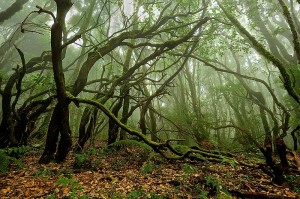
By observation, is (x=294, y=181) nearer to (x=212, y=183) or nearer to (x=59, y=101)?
(x=212, y=183)

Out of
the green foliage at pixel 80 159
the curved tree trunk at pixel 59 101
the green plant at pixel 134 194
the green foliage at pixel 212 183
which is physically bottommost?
the green plant at pixel 134 194

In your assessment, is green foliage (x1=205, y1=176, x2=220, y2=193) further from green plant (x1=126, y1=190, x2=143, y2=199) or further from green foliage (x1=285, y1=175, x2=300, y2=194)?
green foliage (x1=285, y1=175, x2=300, y2=194)

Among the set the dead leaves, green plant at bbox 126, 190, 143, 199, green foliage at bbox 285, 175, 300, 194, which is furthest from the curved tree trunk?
green foliage at bbox 285, 175, 300, 194

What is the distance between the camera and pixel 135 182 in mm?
5680

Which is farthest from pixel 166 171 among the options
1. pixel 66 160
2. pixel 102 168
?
pixel 66 160

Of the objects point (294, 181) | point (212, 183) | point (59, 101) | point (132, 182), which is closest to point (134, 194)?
point (132, 182)

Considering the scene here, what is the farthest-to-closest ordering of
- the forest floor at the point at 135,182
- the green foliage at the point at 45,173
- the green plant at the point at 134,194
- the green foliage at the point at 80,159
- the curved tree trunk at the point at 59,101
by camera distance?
the green foliage at the point at 80,159 < the green foliage at the point at 45,173 < the curved tree trunk at the point at 59,101 < the forest floor at the point at 135,182 < the green plant at the point at 134,194

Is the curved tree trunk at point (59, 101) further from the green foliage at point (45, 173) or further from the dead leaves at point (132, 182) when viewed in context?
the green foliage at point (45, 173)

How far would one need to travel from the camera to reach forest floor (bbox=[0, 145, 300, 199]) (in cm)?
493

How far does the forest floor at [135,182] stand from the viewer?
4.93 metres

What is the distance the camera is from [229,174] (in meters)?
6.23

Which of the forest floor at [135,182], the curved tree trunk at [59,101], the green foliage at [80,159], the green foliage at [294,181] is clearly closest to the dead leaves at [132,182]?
the forest floor at [135,182]

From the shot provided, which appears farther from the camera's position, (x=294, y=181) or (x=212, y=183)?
(x=294, y=181)

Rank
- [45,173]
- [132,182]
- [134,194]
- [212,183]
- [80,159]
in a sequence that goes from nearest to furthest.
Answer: [134,194] → [212,183] → [132,182] → [45,173] → [80,159]
